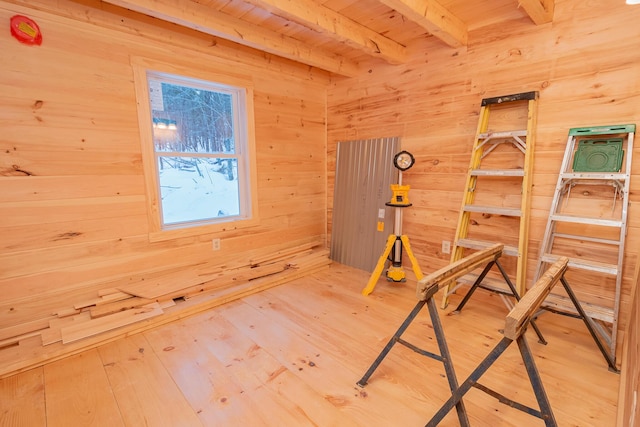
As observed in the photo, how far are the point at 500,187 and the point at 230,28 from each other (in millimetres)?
2539

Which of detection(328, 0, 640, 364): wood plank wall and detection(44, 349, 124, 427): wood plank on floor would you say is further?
detection(328, 0, 640, 364): wood plank wall

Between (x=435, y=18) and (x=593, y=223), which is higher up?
(x=435, y=18)

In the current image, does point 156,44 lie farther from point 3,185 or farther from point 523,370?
point 523,370

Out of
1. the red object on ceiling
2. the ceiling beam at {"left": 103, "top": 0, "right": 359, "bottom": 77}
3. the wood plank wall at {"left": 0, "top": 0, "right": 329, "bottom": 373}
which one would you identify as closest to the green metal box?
the ceiling beam at {"left": 103, "top": 0, "right": 359, "bottom": 77}

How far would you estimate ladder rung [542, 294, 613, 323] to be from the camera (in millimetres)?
1829

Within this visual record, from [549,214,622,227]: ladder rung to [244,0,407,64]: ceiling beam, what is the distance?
1946mm

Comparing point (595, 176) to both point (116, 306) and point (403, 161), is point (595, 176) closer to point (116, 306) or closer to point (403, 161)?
point (403, 161)

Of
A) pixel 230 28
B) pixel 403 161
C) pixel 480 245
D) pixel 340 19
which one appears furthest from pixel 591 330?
pixel 230 28

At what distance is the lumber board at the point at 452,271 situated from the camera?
1.40m

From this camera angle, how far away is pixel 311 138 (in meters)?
3.65

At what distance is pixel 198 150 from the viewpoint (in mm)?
2828

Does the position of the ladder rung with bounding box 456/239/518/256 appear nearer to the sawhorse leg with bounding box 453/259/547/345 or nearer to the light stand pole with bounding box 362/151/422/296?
the sawhorse leg with bounding box 453/259/547/345

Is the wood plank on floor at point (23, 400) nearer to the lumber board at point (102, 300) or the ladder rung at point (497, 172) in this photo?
the lumber board at point (102, 300)

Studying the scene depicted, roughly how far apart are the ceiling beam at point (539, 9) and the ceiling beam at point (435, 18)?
482 mm
